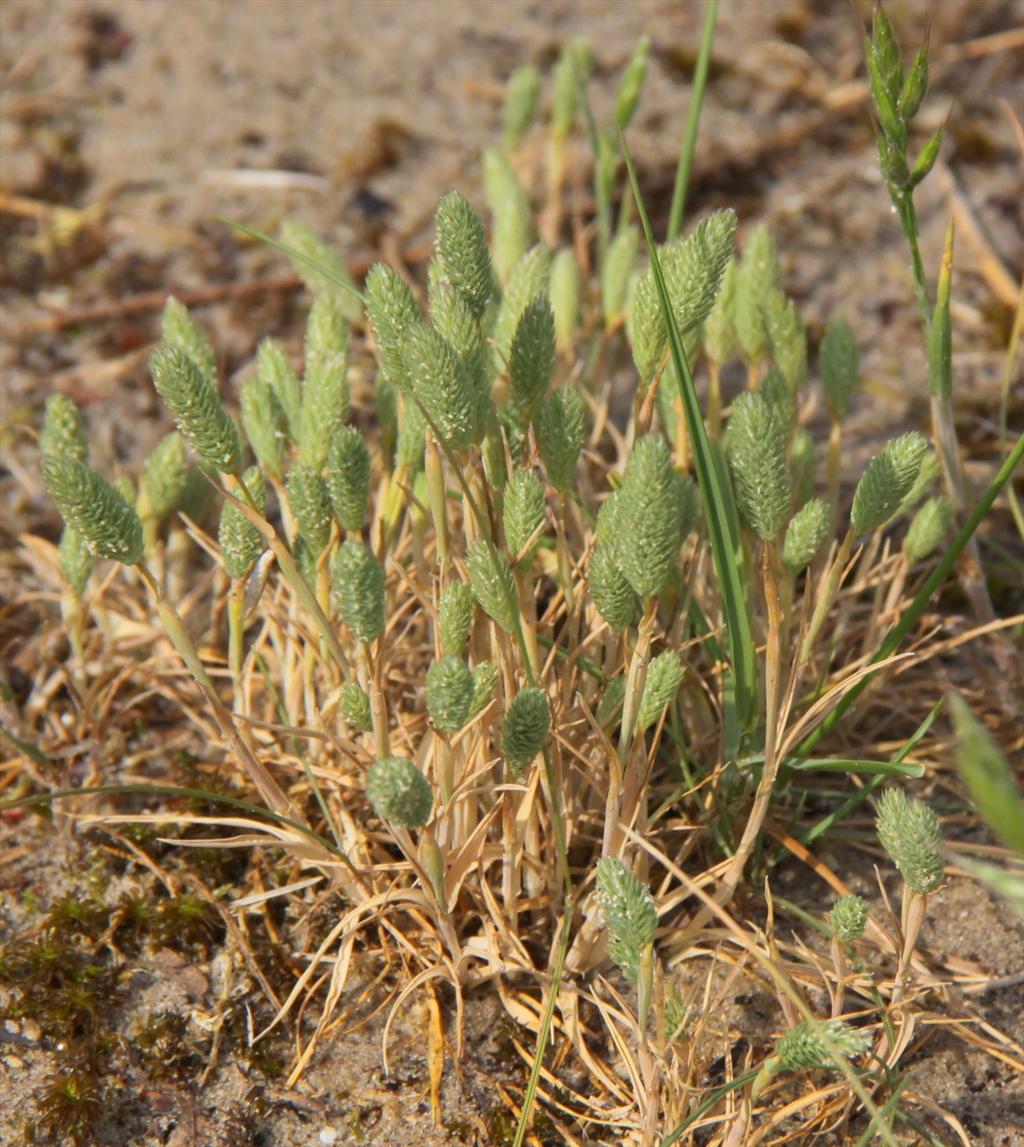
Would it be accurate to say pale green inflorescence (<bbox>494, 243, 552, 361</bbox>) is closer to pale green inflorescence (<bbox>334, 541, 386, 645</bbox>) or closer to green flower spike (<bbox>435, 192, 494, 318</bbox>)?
green flower spike (<bbox>435, 192, 494, 318</bbox>)

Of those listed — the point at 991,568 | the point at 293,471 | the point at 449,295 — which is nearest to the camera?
the point at 449,295

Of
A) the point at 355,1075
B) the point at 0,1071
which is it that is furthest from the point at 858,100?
the point at 0,1071

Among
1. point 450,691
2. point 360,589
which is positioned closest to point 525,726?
point 450,691

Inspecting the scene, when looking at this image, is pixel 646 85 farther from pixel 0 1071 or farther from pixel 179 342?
pixel 0 1071

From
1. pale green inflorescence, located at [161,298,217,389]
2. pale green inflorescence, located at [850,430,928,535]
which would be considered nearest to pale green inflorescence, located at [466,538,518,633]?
pale green inflorescence, located at [850,430,928,535]

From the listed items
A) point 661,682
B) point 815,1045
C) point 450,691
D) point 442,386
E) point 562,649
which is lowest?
point 815,1045

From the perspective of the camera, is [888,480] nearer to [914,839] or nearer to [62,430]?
[914,839]
